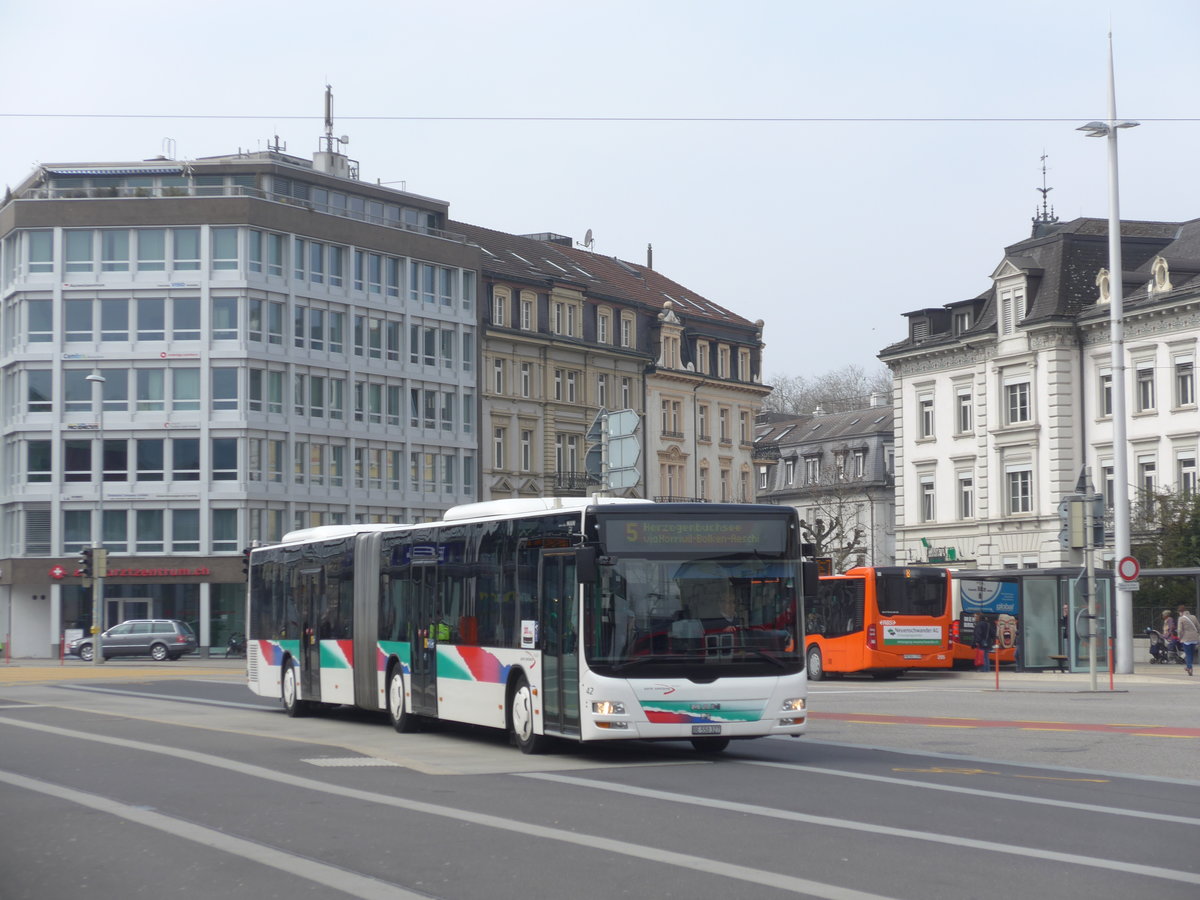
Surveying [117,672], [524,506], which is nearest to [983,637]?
[117,672]

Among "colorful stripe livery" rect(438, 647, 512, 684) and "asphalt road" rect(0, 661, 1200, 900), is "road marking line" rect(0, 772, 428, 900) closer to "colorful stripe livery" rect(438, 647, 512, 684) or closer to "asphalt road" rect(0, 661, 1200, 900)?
"asphalt road" rect(0, 661, 1200, 900)

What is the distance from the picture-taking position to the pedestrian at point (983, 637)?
42.9 metres

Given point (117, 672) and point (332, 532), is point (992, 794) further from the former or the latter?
point (117, 672)

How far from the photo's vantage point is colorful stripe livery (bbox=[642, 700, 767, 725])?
17688 millimetres

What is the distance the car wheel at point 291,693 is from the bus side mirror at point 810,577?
37.6 ft

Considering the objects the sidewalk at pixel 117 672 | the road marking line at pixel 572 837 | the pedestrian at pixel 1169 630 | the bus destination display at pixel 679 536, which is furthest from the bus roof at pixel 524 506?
the pedestrian at pixel 1169 630

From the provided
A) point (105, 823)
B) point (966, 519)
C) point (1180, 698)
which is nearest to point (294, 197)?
point (966, 519)

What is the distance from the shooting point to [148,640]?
63.3 meters

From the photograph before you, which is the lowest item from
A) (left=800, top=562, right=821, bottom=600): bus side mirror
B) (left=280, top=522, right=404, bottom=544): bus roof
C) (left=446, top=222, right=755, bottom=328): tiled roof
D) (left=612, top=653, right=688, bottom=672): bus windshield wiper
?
(left=612, top=653, right=688, bottom=672): bus windshield wiper

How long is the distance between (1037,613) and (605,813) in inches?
1201

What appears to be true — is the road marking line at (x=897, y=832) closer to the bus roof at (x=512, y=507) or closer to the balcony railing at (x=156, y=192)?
the bus roof at (x=512, y=507)

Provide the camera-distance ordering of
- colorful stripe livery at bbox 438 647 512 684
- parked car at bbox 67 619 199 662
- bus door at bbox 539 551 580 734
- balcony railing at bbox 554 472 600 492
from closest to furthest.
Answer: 1. bus door at bbox 539 551 580 734
2. colorful stripe livery at bbox 438 647 512 684
3. parked car at bbox 67 619 199 662
4. balcony railing at bbox 554 472 600 492

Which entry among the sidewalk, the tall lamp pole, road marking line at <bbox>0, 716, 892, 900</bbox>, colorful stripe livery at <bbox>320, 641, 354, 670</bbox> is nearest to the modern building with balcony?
the sidewalk

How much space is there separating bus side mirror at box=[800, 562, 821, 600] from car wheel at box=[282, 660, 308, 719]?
11475mm
